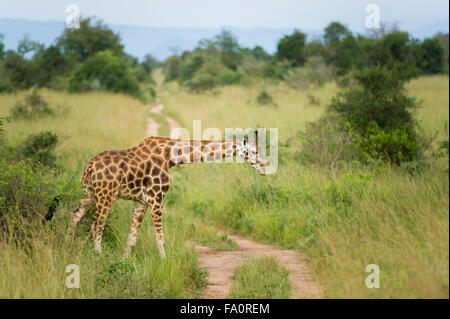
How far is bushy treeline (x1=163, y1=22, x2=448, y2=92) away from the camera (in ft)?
71.8

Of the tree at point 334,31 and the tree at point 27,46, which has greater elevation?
the tree at point 334,31

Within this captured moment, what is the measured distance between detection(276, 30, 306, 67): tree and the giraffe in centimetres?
3746

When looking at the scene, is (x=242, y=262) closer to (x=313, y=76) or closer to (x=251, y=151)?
(x=251, y=151)

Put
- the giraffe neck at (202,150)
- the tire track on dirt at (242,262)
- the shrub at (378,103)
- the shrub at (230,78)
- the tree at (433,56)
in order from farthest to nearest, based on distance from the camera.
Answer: the shrub at (230,78)
the tree at (433,56)
the shrub at (378,103)
the giraffe neck at (202,150)
the tire track on dirt at (242,262)

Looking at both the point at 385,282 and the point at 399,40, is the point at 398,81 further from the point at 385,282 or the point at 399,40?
the point at 399,40

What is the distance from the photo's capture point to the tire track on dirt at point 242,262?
5.24 meters

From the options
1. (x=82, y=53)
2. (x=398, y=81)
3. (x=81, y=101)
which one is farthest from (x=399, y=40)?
(x=82, y=53)

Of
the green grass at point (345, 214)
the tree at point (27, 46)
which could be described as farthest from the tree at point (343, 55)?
the tree at point (27, 46)

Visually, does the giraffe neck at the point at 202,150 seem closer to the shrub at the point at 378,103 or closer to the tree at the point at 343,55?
the shrub at the point at 378,103

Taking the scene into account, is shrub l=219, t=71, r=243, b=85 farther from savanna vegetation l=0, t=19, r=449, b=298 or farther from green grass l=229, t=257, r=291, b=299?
green grass l=229, t=257, r=291, b=299

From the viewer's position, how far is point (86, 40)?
3928 centimetres

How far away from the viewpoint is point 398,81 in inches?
449

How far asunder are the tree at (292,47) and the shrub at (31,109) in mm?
28308

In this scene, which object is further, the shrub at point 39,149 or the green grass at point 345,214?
the shrub at point 39,149
